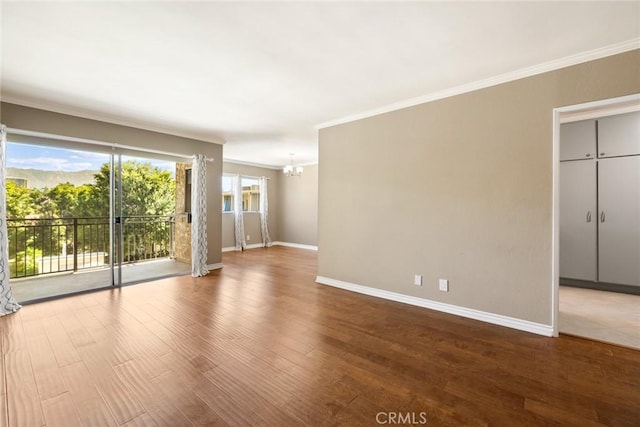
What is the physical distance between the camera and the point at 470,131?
3.07m

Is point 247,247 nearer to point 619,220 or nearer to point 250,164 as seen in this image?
point 250,164

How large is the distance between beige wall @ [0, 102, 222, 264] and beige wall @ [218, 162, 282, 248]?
2.21 metres

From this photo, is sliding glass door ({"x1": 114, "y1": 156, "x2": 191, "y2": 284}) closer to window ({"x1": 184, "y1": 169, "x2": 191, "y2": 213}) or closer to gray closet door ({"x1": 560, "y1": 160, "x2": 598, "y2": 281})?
window ({"x1": 184, "y1": 169, "x2": 191, "y2": 213})

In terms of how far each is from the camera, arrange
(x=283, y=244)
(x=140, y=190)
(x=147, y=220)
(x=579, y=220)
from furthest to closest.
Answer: (x=283, y=244) → (x=147, y=220) → (x=140, y=190) → (x=579, y=220)

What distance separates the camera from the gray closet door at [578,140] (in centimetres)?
403

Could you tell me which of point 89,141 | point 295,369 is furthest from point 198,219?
point 295,369

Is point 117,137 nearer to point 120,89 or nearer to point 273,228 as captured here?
point 120,89

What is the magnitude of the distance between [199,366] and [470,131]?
11.8 feet

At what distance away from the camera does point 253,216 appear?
856 centimetres

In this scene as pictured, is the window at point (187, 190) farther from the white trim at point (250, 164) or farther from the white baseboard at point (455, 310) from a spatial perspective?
the white baseboard at point (455, 310)

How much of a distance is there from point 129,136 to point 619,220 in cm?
757

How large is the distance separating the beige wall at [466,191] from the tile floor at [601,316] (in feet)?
1.77

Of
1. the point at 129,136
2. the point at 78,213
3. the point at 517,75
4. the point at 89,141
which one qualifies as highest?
the point at 517,75

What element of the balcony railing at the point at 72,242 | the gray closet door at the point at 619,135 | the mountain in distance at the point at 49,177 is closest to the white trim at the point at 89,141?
the mountain in distance at the point at 49,177
